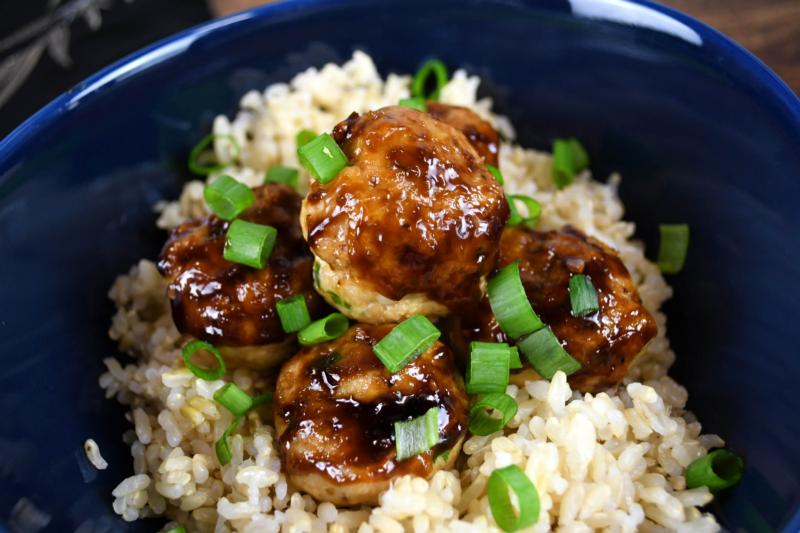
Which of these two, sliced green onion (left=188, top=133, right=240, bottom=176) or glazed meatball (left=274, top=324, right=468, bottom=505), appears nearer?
glazed meatball (left=274, top=324, right=468, bottom=505)

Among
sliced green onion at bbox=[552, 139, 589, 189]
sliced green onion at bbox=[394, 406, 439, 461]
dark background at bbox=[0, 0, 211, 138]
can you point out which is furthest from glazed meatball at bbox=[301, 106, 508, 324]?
Result: dark background at bbox=[0, 0, 211, 138]

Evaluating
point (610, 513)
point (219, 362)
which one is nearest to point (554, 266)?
point (610, 513)

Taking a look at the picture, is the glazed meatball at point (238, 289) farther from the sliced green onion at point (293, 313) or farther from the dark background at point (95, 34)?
the dark background at point (95, 34)

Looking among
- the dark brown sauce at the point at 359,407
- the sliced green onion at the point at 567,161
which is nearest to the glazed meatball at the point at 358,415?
the dark brown sauce at the point at 359,407

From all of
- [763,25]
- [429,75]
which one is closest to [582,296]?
[429,75]

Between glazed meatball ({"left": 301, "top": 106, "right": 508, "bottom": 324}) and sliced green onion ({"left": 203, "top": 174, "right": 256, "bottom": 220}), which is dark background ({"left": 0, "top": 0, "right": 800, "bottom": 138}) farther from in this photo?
glazed meatball ({"left": 301, "top": 106, "right": 508, "bottom": 324})
